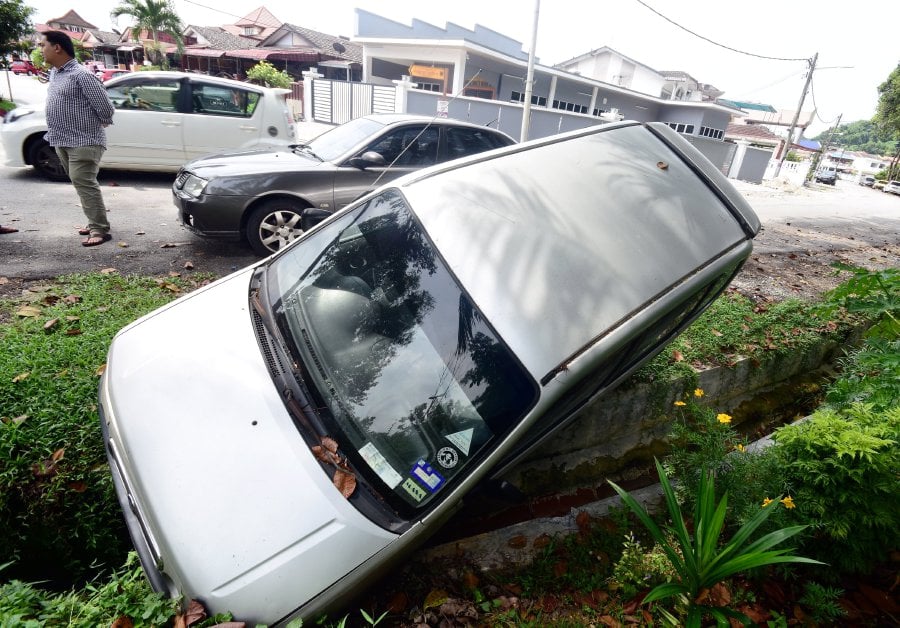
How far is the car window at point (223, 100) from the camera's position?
7.42m

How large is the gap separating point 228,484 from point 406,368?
0.83 metres

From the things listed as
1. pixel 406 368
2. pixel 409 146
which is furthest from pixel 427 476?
pixel 409 146

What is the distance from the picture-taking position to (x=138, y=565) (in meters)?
1.90

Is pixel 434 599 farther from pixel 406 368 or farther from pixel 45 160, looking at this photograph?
pixel 45 160

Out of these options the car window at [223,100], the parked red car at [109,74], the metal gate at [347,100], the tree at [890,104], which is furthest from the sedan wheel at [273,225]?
the tree at [890,104]

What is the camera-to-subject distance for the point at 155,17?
105 ft

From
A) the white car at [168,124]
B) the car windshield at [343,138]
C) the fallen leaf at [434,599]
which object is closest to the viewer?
the fallen leaf at [434,599]

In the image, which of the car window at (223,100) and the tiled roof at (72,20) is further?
the tiled roof at (72,20)

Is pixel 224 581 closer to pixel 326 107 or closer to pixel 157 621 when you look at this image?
pixel 157 621

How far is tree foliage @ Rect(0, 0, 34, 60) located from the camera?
1505 cm

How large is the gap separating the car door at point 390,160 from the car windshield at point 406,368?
3088mm

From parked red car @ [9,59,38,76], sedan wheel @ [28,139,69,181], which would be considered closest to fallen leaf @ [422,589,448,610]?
sedan wheel @ [28,139,69,181]

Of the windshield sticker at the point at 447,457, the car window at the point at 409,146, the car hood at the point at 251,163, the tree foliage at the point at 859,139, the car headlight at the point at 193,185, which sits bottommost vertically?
the tree foliage at the point at 859,139

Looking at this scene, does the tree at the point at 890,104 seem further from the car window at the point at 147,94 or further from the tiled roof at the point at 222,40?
the tiled roof at the point at 222,40
